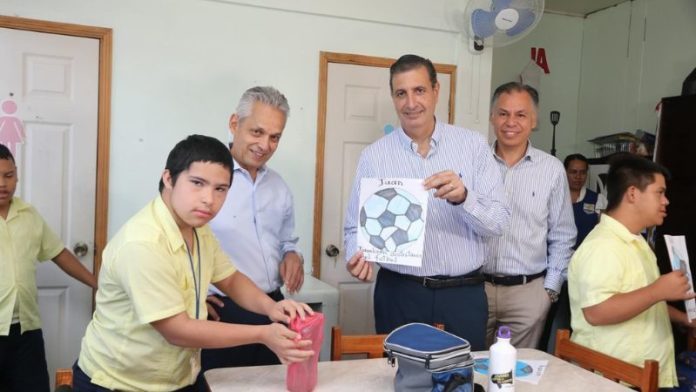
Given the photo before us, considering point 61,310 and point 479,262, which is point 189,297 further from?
point 61,310

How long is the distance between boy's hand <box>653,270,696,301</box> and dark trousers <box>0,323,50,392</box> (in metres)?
2.69

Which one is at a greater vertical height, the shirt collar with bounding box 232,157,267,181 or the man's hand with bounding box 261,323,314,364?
the shirt collar with bounding box 232,157,267,181

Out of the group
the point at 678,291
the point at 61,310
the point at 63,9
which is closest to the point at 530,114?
the point at 678,291

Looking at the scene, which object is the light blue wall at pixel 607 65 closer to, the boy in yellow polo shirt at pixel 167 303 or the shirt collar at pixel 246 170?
the shirt collar at pixel 246 170

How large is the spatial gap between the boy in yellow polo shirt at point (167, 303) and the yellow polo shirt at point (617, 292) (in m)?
1.17

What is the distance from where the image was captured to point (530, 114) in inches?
104

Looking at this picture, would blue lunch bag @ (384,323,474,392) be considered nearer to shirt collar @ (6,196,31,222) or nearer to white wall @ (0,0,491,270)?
shirt collar @ (6,196,31,222)

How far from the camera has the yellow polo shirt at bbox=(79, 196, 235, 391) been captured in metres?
1.48

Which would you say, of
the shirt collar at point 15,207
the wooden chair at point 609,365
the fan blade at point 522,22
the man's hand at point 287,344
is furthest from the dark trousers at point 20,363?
the fan blade at point 522,22

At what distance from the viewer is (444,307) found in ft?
7.27

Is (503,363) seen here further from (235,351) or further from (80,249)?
(80,249)

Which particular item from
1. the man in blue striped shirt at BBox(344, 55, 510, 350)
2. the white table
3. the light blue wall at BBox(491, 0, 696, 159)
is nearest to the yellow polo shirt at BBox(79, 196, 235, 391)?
the white table

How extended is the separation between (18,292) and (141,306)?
1.45m

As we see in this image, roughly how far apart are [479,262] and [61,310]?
2396mm
